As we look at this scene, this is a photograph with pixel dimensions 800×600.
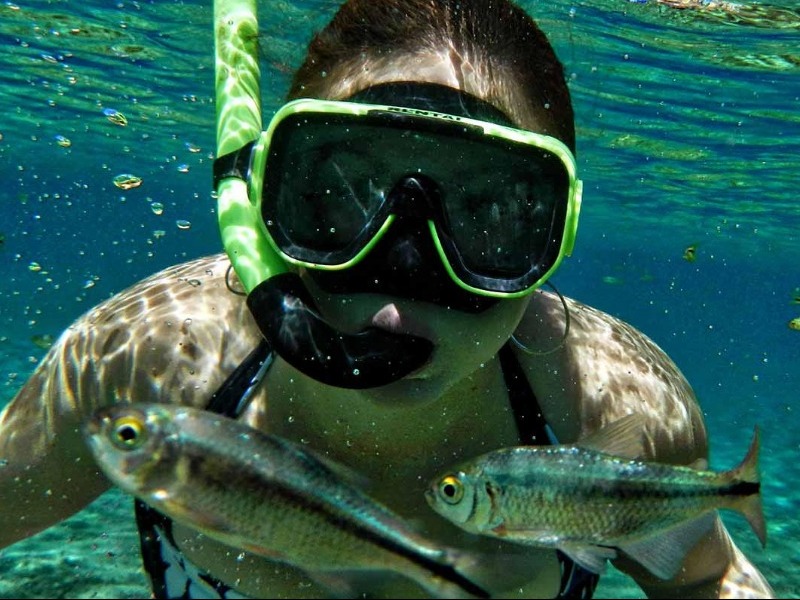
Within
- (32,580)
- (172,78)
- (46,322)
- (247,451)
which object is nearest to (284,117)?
(247,451)

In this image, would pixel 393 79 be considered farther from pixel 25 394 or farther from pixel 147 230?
pixel 147 230

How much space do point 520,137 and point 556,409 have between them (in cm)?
127

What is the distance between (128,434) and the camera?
4.97 ft

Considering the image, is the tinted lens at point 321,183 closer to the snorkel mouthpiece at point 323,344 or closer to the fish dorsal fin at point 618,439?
the snorkel mouthpiece at point 323,344

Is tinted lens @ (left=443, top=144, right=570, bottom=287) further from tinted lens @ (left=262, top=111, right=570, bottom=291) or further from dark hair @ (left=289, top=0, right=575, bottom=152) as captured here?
dark hair @ (left=289, top=0, right=575, bottom=152)

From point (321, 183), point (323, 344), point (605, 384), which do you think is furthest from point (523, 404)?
point (321, 183)

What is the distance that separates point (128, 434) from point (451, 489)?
2.98 ft

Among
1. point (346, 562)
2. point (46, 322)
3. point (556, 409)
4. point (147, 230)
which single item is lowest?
point (147, 230)

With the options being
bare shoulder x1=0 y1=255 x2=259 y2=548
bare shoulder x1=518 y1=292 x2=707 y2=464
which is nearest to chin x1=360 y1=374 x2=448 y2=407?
bare shoulder x1=518 y1=292 x2=707 y2=464

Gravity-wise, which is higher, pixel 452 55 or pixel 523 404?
pixel 452 55

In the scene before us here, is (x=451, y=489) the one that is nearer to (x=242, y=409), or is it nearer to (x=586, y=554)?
(x=586, y=554)

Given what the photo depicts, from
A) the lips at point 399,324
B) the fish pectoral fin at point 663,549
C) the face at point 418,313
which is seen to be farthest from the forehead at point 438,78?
the fish pectoral fin at point 663,549

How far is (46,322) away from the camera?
103 ft

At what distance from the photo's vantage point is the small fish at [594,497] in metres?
1.95
